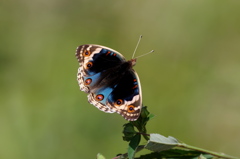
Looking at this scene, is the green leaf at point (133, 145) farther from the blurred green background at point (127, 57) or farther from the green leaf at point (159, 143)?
the blurred green background at point (127, 57)

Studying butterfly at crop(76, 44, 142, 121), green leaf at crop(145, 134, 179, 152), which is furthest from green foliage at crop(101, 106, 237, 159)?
butterfly at crop(76, 44, 142, 121)

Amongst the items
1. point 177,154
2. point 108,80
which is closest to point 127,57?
point 108,80

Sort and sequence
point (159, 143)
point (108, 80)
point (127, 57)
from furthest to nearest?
point (127, 57) → point (108, 80) → point (159, 143)

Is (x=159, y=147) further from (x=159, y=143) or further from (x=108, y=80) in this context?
(x=108, y=80)

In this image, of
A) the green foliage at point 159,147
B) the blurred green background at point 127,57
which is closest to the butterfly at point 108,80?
the green foliage at point 159,147

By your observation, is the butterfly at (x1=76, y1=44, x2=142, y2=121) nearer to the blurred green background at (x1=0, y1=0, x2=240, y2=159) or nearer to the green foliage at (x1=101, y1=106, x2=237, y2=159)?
the green foliage at (x1=101, y1=106, x2=237, y2=159)
